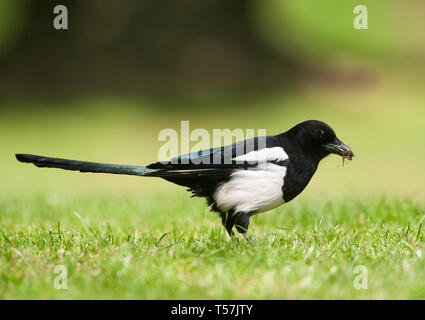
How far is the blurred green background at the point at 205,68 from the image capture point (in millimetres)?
14641

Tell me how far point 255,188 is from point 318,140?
0.58m

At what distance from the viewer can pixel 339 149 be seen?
4156mm

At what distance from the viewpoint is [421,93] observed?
1655cm

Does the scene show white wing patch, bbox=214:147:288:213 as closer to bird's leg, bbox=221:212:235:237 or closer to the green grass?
bird's leg, bbox=221:212:235:237

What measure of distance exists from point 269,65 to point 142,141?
5.90 m

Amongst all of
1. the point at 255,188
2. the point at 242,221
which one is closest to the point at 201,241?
the point at 242,221

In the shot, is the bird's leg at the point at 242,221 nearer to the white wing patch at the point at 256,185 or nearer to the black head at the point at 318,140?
the white wing patch at the point at 256,185

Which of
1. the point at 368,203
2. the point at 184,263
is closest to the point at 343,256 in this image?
the point at 184,263

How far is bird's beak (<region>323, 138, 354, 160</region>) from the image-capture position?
4133mm

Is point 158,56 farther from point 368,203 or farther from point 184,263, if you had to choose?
point 184,263

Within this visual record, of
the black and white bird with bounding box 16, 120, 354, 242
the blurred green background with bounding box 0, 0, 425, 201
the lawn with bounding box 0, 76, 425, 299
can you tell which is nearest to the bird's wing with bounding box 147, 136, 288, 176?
the black and white bird with bounding box 16, 120, 354, 242

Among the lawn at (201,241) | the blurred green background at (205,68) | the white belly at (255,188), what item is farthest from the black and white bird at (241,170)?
the blurred green background at (205,68)

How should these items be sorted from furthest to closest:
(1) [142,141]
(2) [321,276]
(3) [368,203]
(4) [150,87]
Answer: (4) [150,87], (1) [142,141], (3) [368,203], (2) [321,276]

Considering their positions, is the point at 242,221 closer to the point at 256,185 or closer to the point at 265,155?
the point at 256,185
